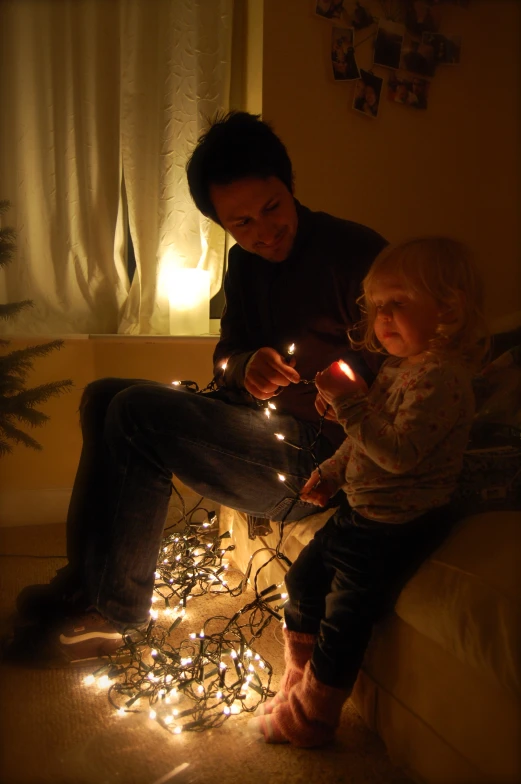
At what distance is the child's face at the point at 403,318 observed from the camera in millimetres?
869

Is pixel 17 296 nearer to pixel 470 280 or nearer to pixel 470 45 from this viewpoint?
pixel 470 280

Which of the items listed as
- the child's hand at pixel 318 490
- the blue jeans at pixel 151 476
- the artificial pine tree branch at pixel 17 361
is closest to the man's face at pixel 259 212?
the blue jeans at pixel 151 476

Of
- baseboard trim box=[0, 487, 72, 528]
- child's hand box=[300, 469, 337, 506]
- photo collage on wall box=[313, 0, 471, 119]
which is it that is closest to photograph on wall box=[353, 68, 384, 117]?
photo collage on wall box=[313, 0, 471, 119]

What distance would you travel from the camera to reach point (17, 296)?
1906 mm

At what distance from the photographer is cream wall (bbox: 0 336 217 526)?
185cm

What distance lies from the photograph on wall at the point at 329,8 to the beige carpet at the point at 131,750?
6.31 feet

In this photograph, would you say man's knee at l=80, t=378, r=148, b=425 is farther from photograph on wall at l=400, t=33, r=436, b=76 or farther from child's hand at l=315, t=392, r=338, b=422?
photograph on wall at l=400, t=33, r=436, b=76

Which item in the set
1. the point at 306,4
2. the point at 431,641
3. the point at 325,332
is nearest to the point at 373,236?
the point at 325,332

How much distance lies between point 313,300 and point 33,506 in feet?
4.27

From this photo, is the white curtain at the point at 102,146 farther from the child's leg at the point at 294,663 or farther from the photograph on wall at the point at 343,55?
the child's leg at the point at 294,663

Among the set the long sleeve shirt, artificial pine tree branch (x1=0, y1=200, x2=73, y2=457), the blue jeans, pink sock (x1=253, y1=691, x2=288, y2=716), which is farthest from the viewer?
artificial pine tree branch (x1=0, y1=200, x2=73, y2=457)

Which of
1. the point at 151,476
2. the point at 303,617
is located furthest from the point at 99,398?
the point at 303,617

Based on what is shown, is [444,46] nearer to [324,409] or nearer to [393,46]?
A: [393,46]

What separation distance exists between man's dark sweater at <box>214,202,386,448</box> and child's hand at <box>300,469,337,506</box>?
124 mm
